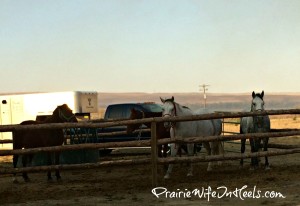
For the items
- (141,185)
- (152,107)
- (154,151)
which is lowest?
(141,185)

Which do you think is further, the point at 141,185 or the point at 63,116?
the point at 63,116

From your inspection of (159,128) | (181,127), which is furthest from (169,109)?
(159,128)

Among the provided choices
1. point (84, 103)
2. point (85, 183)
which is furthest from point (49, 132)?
point (84, 103)

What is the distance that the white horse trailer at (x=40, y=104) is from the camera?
2228 centimetres

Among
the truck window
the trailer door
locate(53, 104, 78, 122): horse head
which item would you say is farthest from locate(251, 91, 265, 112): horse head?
the trailer door

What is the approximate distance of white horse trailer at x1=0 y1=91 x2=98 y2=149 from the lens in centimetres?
2228

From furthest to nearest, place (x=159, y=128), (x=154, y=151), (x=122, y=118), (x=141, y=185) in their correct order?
(x=122, y=118) < (x=159, y=128) < (x=141, y=185) < (x=154, y=151)

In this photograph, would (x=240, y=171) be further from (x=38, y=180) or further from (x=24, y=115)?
(x=24, y=115)

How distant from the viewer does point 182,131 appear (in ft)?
37.9

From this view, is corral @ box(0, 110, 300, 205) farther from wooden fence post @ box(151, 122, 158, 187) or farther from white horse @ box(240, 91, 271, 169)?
white horse @ box(240, 91, 271, 169)

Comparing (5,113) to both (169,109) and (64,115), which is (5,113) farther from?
(169,109)

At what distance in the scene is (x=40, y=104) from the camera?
23.2m

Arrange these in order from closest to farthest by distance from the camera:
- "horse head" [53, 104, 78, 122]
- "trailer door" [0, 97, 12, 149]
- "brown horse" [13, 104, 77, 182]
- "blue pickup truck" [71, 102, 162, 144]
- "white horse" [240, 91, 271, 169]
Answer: "white horse" [240, 91, 271, 169] < "brown horse" [13, 104, 77, 182] < "horse head" [53, 104, 78, 122] < "blue pickup truck" [71, 102, 162, 144] < "trailer door" [0, 97, 12, 149]

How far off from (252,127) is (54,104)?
12918 mm
